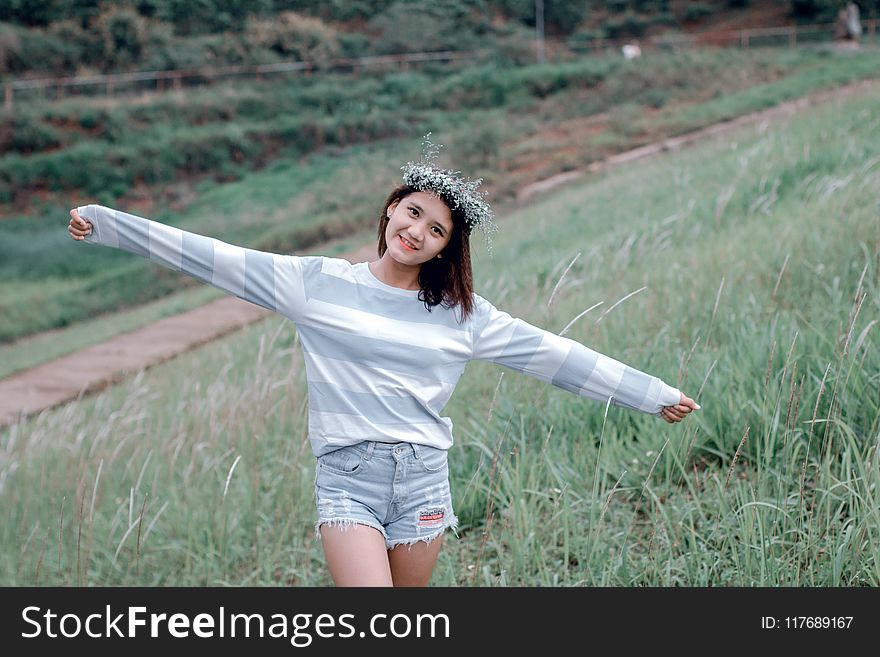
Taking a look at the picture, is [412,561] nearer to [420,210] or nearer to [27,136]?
[420,210]

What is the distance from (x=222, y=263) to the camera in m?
2.12

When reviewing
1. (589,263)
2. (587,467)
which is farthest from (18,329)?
(587,467)

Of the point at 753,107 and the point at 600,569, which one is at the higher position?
the point at 753,107

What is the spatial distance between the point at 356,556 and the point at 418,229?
0.73 m

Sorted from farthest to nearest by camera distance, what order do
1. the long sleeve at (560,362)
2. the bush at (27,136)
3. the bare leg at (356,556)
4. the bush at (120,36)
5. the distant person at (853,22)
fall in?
the bush at (120,36)
the distant person at (853,22)
the bush at (27,136)
the long sleeve at (560,362)
the bare leg at (356,556)

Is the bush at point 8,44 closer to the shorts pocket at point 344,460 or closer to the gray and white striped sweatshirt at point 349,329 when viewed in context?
the gray and white striped sweatshirt at point 349,329

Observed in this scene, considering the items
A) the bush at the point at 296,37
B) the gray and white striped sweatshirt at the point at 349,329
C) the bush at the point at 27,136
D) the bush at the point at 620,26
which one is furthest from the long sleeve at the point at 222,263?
the bush at the point at 620,26

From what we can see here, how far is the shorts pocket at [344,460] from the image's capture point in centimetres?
205

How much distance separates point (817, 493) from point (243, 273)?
1771mm

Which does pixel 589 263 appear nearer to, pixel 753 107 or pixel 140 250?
pixel 140 250

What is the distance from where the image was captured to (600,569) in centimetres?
273

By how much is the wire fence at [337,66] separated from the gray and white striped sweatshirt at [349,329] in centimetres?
2373

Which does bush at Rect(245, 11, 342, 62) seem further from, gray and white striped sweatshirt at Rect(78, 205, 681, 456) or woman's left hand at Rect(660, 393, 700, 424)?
woman's left hand at Rect(660, 393, 700, 424)

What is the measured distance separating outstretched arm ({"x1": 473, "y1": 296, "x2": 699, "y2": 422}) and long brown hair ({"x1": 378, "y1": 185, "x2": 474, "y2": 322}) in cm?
8
